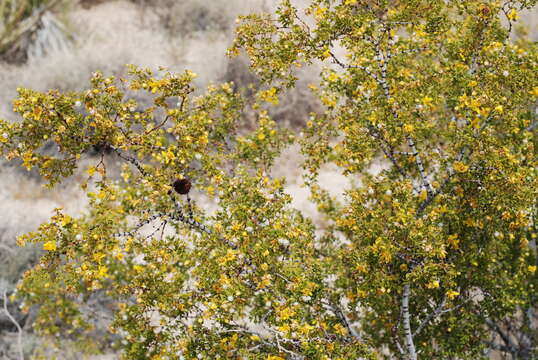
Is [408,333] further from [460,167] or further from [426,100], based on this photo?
[426,100]

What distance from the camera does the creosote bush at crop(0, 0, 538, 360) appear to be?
4.07 meters

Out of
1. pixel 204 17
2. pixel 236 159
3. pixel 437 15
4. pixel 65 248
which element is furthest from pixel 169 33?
pixel 65 248

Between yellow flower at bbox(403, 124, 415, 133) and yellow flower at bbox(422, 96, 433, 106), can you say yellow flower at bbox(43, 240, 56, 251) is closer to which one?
yellow flower at bbox(403, 124, 415, 133)

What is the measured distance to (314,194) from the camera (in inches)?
252

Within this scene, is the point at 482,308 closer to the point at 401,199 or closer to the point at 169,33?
the point at 401,199

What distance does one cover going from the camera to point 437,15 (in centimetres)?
518

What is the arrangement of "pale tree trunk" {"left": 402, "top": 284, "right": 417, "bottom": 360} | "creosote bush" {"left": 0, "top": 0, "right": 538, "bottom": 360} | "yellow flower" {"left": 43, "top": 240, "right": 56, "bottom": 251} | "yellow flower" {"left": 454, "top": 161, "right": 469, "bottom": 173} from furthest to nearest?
1. "pale tree trunk" {"left": 402, "top": 284, "right": 417, "bottom": 360}
2. "yellow flower" {"left": 454, "top": 161, "right": 469, "bottom": 173}
3. "creosote bush" {"left": 0, "top": 0, "right": 538, "bottom": 360}
4. "yellow flower" {"left": 43, "top": 240, "right": 56, "bottom": 251}

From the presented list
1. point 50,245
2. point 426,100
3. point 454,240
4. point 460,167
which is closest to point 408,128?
point 426,100

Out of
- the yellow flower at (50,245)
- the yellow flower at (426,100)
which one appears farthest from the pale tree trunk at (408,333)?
the yellow flower at (50,245)

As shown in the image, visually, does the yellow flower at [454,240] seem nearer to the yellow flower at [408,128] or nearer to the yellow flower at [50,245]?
the yellow flower at [408,128]

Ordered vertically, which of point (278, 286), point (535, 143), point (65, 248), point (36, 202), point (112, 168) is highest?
point (112, 168)

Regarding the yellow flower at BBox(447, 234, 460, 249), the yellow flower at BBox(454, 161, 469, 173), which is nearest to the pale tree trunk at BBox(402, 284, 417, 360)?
the yellow flower at BBox(447, 234, 460, 249)

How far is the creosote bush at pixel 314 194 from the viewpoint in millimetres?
4070

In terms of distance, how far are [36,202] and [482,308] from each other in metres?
9.45
